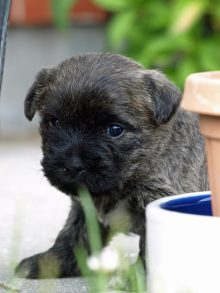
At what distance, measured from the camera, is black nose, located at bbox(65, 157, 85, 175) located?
383 centimetres

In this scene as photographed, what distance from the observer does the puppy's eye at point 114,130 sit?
4.00m

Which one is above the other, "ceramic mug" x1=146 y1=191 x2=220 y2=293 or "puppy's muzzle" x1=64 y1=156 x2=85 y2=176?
"puppy's muzzle" x1=64 y1=156 x2=85 y2=176

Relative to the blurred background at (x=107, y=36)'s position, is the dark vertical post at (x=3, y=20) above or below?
above

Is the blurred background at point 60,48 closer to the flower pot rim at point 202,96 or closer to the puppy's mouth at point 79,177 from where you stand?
the puppy's mouth at point 79,177

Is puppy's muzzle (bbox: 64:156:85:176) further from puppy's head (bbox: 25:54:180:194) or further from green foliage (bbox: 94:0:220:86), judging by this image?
green foliage (bbox: 94:0:220:86)

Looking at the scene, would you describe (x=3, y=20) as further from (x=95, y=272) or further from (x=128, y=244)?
(x=128, y=244)

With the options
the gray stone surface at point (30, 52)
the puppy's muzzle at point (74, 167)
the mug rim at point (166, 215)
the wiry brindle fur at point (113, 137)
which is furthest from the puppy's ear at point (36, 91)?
the gray stone surface at point (30, 52)

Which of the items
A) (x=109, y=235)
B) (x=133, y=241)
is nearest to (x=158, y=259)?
(x=109, y=235)

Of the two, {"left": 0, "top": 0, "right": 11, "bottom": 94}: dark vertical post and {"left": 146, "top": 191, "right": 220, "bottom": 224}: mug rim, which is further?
{"left": 0, "top": 0, "right": 11, "bottom": 94}: dark vertical post

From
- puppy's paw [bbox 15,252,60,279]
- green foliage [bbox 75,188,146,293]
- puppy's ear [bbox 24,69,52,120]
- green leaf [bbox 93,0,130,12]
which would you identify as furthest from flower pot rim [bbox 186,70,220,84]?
green leaf [bbox 93,0,130,12]

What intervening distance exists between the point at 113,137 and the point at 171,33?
3591 millimetres

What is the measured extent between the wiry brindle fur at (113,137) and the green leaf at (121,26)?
3322 mm

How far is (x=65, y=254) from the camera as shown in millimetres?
4523

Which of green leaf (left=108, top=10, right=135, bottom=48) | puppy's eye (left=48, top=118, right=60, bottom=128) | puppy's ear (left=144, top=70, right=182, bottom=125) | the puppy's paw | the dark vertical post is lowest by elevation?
the puppy's paw
